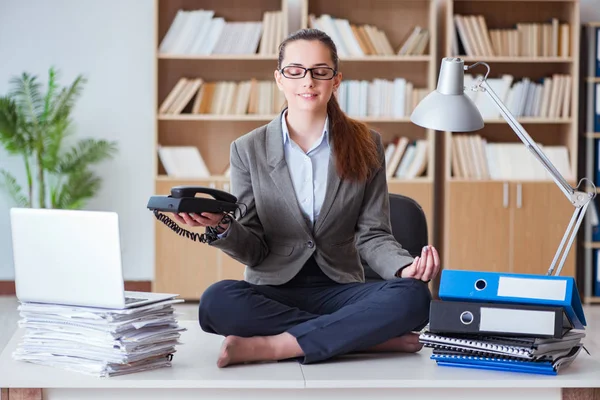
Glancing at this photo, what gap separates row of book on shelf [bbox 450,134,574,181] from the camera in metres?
5.15

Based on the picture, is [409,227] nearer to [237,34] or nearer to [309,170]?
[309,170]

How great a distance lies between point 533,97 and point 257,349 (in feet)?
11.8

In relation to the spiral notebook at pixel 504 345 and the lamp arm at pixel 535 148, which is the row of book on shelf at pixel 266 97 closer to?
the lamp arm at pixel 535 148

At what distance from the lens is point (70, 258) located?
196 centimetres

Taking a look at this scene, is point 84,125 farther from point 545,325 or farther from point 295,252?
point 545,325

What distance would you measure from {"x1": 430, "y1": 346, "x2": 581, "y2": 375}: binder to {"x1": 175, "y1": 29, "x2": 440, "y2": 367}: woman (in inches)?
6.5

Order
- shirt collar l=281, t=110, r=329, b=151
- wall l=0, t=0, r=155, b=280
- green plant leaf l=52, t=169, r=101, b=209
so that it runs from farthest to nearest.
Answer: wall l=0, t=0, r=155, b=280, green plant leaf l=52, t=169, r=101, b=209, shirt collar l=281, t=110, r=329, b=151

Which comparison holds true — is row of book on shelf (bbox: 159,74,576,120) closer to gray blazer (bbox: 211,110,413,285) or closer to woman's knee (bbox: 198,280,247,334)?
gray blazer (bbox: 211,110,413,285)

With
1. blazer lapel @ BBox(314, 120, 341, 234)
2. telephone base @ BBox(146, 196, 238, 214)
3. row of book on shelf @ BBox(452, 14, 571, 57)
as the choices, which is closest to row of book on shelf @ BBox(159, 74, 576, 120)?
row of book on shelf @ BBox(452, 14, 571, 57)

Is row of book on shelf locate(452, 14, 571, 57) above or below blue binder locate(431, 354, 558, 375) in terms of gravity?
above

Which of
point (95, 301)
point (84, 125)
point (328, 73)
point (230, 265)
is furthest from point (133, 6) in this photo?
point (95, 301)

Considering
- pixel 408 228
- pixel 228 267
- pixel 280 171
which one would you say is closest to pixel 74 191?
pixel 228 267

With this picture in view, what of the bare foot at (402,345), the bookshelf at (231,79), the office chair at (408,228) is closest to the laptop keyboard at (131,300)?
the bare foot at (402,345)

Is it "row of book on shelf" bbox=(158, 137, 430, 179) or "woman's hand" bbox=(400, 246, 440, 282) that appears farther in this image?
"row of book on shelf" bbox=(158, 137, 430, 179)
